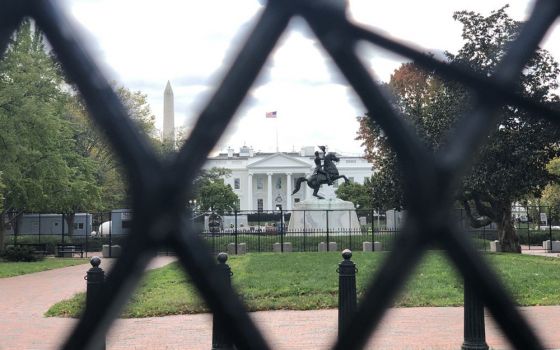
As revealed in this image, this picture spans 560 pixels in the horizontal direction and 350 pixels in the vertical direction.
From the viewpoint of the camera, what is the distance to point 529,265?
16.2 m

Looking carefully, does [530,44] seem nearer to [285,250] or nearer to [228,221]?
[285,250]

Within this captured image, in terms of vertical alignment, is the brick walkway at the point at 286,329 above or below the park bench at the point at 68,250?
above

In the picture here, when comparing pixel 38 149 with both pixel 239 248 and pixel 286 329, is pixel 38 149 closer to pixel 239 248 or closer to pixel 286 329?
pixel 239 248

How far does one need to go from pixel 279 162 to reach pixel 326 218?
49.4 meters

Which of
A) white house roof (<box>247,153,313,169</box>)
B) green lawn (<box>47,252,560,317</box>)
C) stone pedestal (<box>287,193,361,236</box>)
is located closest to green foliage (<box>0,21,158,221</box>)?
green lawn (<box>47,252,560,317</box>)

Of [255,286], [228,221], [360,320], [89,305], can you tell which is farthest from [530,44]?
[228,221]

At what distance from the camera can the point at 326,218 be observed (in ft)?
94.8

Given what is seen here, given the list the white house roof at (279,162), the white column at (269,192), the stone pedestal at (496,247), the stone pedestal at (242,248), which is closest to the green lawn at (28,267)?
the stone pedestal at (242,248)

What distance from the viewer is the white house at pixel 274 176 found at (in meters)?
73.9

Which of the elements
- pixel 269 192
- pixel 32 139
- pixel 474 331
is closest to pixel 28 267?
pixel 32 139

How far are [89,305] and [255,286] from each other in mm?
11830

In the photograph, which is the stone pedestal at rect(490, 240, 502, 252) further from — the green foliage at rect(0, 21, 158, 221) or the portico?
the portico

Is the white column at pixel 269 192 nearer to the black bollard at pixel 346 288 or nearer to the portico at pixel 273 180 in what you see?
the portico at pixel 273 180

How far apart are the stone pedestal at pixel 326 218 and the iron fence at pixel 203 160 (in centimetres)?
2820
